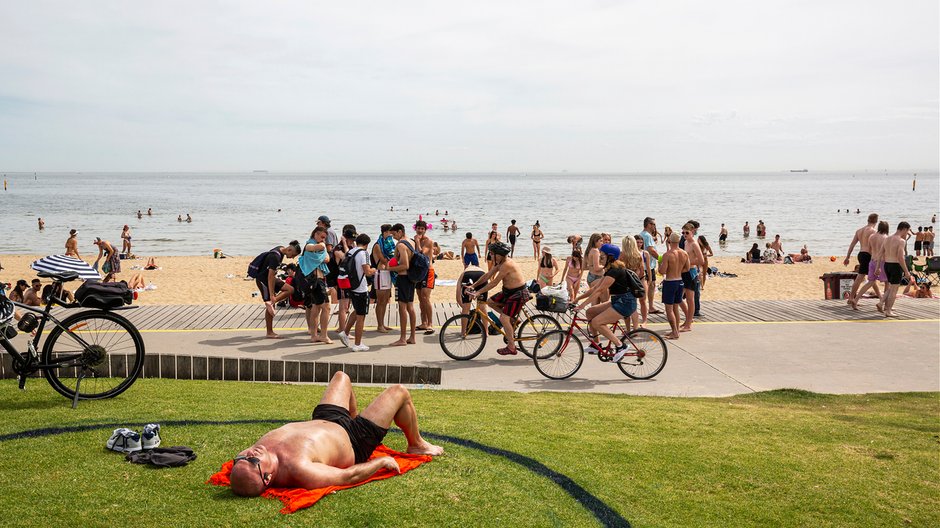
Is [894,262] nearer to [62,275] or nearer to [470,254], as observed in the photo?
[470,254]

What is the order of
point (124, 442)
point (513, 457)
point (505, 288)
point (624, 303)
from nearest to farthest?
point (124, 442) < point (513, 457) < point (624, 303) < point (505, 288)

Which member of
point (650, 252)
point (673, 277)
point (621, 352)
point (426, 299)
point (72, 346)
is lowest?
point (621, 352)

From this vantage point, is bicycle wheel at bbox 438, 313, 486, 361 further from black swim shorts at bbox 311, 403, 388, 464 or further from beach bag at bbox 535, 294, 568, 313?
black swim shorts at bbox 311, 403, 388, 464

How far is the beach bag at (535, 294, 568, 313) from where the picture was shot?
10805mm

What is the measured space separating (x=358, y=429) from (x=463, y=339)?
613 centimetres

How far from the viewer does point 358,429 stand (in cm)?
496

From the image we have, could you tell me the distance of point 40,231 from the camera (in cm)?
5450

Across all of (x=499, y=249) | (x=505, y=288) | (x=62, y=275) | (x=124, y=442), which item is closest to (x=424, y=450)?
(x=124, y=442)

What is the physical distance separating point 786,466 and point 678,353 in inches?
225

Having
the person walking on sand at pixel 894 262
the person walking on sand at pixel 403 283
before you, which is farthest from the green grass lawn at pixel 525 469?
the person walking on sand at pixel 894 262

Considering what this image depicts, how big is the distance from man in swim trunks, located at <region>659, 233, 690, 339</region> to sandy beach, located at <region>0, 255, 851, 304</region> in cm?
848

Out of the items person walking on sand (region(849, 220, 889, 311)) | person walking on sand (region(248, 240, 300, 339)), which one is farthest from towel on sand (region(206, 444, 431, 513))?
person walking on sand (region(849, 220, 889, 311))

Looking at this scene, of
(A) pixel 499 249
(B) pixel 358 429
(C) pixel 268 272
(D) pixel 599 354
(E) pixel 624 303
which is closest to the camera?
(B) pixel 358 429

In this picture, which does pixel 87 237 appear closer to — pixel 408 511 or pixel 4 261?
pixel 4 261
